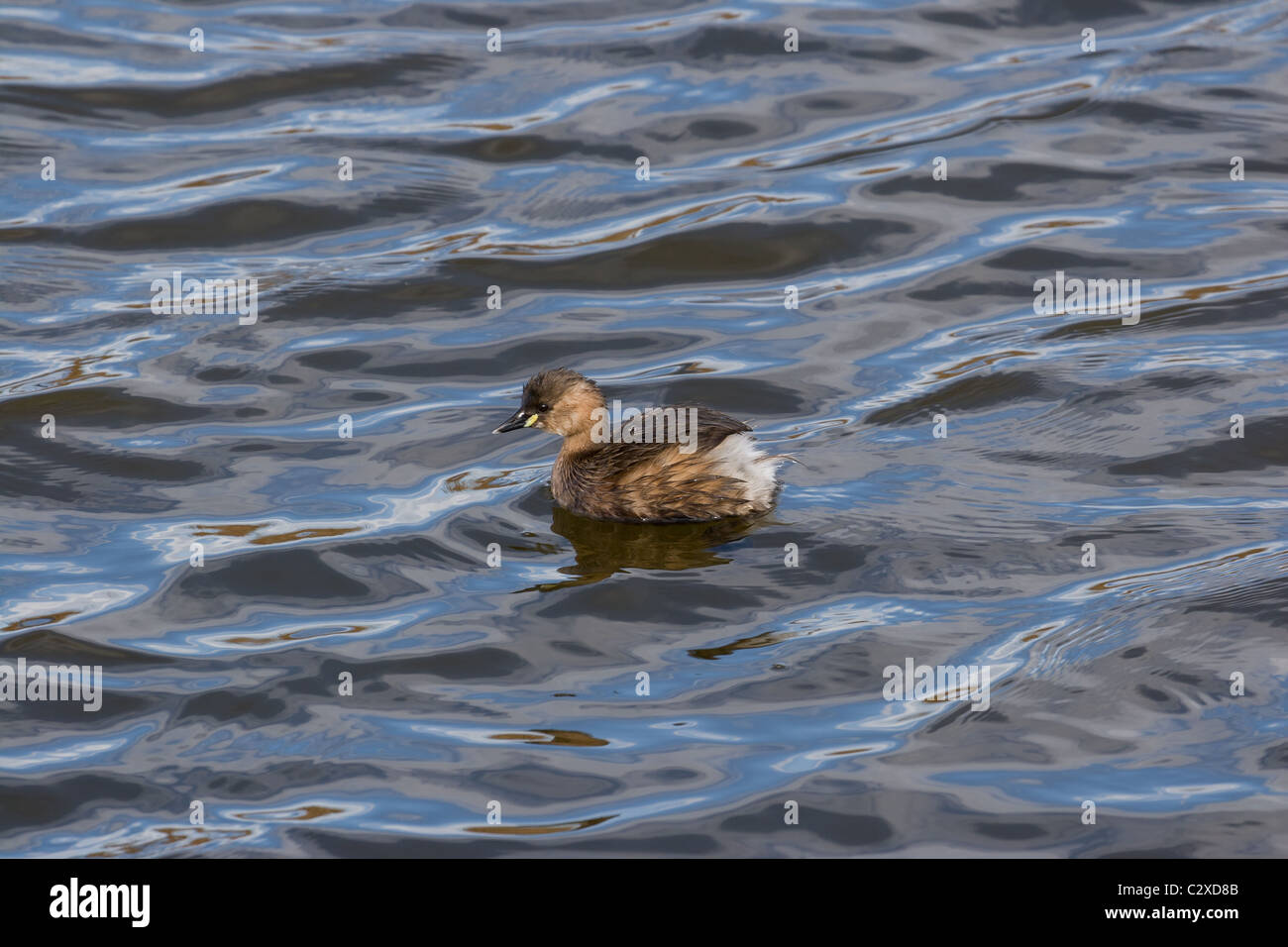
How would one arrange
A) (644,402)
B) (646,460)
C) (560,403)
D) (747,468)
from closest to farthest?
(747,468)
(646,460)
(560,403)
(644,402)

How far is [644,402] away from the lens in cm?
920

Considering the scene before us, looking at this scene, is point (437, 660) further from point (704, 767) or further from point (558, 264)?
point (558, 264)

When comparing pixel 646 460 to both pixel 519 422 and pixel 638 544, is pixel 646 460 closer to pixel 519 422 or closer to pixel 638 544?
pixel 638 544

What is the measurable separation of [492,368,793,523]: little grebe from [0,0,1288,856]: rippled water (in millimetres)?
133

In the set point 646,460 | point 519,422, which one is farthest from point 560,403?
point 646,460

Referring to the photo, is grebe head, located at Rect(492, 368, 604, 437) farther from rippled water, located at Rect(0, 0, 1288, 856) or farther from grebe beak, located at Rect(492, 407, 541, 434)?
rippled water, located at Rect(0, 0, 1288, 856)

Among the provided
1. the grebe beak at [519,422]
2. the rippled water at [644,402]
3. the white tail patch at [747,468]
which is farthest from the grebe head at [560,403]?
the white tail patch at [747,468]

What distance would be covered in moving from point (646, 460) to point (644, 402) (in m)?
1.06

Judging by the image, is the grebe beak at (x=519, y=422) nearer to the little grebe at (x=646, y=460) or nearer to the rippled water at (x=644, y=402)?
the little grebe at (x=646, y=460)

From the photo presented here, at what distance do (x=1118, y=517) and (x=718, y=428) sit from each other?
1829 mm

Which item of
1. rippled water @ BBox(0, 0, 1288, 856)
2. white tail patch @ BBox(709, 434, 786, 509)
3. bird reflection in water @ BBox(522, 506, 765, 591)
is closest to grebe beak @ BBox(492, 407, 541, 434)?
rippled water @ BBox(0, 0, 1288, 856)

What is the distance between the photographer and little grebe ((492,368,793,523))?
8.01m

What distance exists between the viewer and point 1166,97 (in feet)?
42.0

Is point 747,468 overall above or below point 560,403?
below
